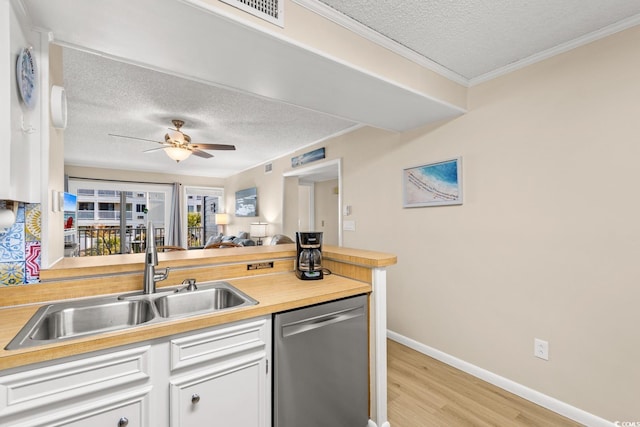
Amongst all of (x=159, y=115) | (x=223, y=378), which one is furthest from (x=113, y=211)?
A: (x=223, y=378)

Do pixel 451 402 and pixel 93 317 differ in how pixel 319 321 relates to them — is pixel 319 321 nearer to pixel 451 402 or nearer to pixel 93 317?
pixel 93 317

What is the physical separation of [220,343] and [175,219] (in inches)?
254

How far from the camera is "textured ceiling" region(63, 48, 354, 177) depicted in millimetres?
2432

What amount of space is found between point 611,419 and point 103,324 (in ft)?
9.36

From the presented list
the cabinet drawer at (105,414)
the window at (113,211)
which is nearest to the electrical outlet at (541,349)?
the cabinet drawer at (105,414)

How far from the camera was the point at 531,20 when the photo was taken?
167 centimetres

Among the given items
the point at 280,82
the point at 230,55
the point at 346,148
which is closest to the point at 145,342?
the point at 230,55

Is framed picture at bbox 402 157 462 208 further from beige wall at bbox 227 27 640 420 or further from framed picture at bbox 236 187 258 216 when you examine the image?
framed picture at bbox 236 187 258 216

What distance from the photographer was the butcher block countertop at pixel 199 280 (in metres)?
0.93

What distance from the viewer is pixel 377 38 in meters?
1.83

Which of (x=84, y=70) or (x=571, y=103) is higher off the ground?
(x=84, y=70)

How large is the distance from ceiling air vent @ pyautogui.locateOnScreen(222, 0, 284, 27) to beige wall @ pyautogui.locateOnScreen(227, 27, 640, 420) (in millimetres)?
1741

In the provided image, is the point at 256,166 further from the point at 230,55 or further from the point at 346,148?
the point at 230,55

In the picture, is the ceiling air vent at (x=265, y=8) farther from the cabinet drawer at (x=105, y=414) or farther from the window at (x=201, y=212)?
the window at (x=201, y=212)
